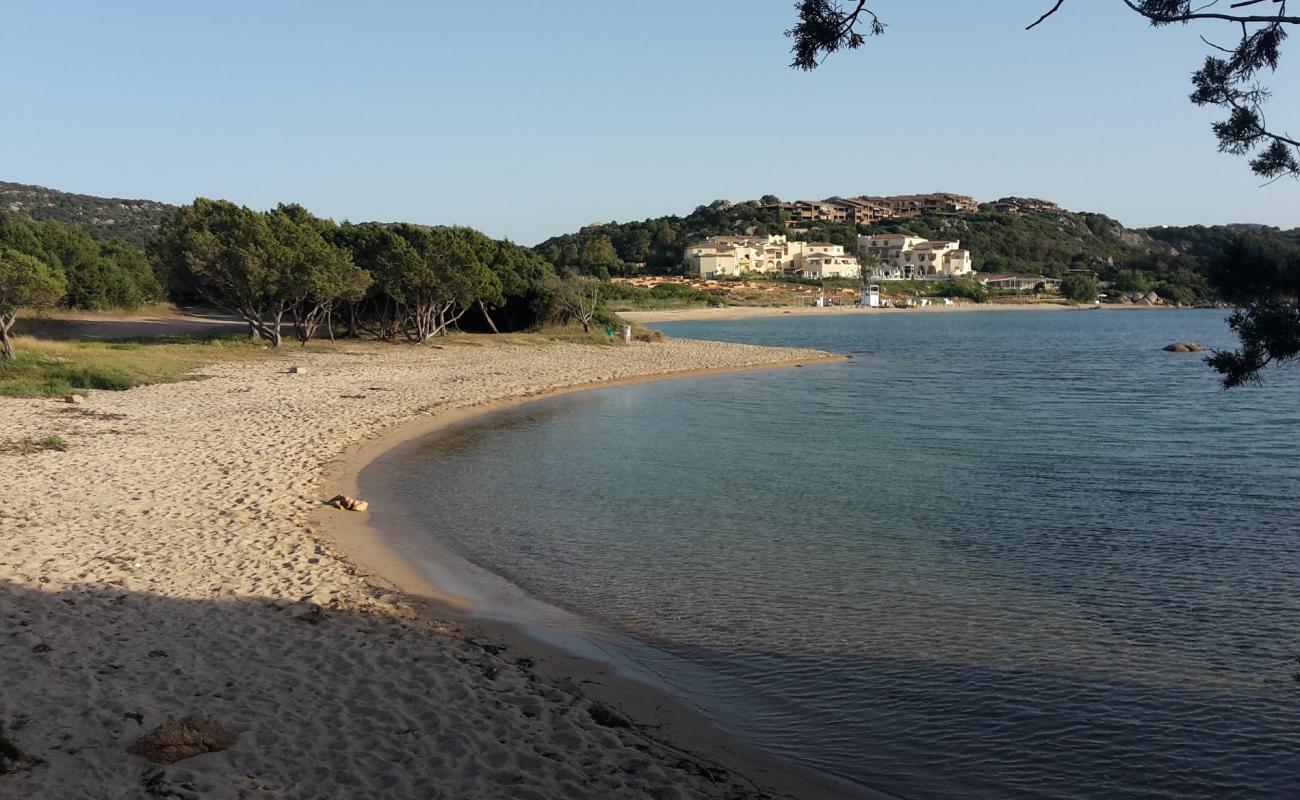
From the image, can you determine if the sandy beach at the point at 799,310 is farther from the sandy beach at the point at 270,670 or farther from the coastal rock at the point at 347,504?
the sandy beach at the point at 270,670

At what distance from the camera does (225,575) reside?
416 inches

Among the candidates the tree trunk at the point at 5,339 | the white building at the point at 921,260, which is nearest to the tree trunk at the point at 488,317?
the tree trunk at the point at 5,339

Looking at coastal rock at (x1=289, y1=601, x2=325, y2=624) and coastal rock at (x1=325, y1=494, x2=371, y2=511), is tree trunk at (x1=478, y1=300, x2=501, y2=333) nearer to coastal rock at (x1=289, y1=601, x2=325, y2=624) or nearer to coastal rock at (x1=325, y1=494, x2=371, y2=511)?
coastal rock at (x1=325, y1=494, x2=371, y2=511)

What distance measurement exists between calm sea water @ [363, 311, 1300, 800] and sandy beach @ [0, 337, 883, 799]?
113 cm

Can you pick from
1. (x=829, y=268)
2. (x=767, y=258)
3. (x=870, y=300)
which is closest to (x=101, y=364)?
(x=870, y=300)

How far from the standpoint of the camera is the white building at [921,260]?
6467 inches

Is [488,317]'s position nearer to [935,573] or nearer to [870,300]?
[935,573]

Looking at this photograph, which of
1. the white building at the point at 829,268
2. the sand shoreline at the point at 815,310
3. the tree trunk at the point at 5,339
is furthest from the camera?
the white building at the point at 829,268

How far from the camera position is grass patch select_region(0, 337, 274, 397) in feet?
81.6

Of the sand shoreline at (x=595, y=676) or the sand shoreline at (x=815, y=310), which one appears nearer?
the sand shoreline at (x=595, y=676)

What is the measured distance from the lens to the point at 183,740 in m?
5.97

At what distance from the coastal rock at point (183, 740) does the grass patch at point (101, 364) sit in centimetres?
2080

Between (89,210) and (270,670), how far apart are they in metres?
138

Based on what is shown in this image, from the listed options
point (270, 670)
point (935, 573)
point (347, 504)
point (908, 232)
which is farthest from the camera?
point (908, 232)
